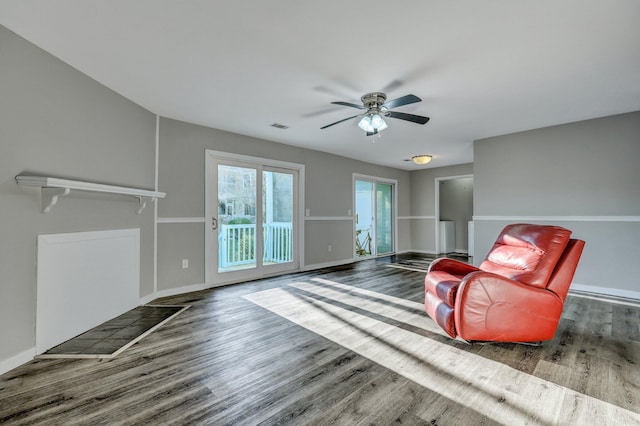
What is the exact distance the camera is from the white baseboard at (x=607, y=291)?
3.80 metres

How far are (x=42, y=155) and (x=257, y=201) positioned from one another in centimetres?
276

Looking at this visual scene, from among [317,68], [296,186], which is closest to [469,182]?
[296,186]

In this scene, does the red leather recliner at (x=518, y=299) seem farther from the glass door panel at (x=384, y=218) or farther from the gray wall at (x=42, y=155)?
the glass door panel at (x=384, y=218)

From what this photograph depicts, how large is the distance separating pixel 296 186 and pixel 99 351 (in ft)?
12.4

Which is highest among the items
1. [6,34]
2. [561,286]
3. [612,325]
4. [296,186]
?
[6,34]

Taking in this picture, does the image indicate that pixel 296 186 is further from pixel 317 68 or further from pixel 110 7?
pixel 110 7

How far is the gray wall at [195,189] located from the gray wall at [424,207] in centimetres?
334

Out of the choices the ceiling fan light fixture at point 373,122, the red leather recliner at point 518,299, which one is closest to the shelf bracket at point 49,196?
the ceiling fan light fixture at point 373,122

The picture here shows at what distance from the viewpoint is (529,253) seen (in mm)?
2650

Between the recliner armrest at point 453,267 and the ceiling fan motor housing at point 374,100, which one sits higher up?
the ceiling fan motor housing at point 374,100

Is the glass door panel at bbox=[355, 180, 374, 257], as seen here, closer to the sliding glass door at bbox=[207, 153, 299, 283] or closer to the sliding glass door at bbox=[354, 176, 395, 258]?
the sliding glass door at bbox=[354, 176, 395, 258]

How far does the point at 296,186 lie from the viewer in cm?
549

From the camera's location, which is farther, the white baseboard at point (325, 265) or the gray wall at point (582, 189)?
the white baseboard at point (325, 265)

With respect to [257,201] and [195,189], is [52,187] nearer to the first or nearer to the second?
[195,189]
